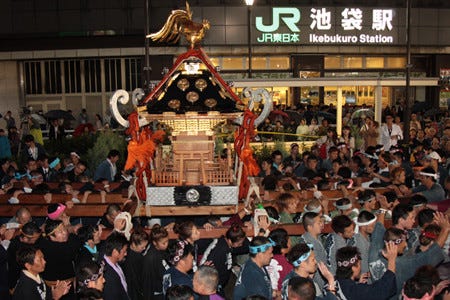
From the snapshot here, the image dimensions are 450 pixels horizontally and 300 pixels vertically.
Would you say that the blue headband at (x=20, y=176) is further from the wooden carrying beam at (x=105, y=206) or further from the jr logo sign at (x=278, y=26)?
the jr logo sign at (x=278, y=26)

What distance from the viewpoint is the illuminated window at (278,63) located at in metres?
32.5

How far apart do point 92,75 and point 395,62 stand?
16.9m

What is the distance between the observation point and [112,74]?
105 feet

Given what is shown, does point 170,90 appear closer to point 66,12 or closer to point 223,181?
point 223,181

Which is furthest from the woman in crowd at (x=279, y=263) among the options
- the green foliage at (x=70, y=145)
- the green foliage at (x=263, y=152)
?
the green foliage at (x=70, y=145)

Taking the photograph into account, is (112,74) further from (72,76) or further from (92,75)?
(72,76)

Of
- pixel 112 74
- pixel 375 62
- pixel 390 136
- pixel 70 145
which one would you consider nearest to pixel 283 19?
pixel 375 62

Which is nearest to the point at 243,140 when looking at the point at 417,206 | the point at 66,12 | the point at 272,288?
the point at 417,206

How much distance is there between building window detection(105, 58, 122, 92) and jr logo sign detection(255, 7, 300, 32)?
25.6ft

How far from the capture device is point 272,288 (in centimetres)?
696

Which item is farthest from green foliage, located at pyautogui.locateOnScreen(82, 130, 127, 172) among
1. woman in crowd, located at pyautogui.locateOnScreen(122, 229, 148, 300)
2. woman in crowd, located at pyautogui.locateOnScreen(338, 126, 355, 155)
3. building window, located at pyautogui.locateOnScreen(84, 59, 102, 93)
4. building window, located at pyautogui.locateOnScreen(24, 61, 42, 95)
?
building window, located at pyautogui.locateOnScreen(24, 61, 42, 95)

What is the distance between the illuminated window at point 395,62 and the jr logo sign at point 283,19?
6.14 meters

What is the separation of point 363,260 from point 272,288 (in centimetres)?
130

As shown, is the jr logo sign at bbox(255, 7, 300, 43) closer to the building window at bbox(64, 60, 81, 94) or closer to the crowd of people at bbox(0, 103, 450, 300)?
the building window at bbox(64, 60, 81, 94)
